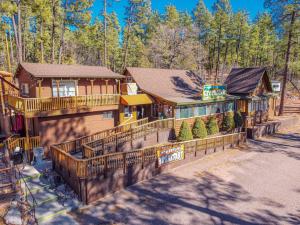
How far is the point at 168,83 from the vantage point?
2319cm

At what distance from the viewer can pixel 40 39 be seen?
26719 mm

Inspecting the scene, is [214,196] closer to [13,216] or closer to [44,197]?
[44,197]

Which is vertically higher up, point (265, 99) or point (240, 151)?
point (265, 99)

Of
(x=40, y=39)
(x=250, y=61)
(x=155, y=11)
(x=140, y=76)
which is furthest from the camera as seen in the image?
(x=250, y=61)

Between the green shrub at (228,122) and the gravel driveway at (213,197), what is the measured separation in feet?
19.6

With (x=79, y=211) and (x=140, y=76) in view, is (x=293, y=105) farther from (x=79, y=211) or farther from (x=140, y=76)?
(x=79, y=211)

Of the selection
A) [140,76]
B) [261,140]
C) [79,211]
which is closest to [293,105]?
[261,140]

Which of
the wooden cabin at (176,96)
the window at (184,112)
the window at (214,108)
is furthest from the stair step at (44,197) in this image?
the window at (214,108)

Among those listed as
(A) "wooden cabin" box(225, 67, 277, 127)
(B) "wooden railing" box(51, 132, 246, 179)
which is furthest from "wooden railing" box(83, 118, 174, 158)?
(A) "wooden cabin" box(225, 67, 277, 127)

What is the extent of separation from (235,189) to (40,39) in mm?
26045

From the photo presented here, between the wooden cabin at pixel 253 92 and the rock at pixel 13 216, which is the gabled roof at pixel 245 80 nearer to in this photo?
the wooden cabin at pixel 253 92

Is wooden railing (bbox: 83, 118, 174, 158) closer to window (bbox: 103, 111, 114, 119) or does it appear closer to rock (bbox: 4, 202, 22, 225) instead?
window (bbox: 103, 111, 114, 119)

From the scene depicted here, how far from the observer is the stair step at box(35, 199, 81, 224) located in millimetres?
9031

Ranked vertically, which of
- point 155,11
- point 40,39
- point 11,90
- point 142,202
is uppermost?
point 155,11
